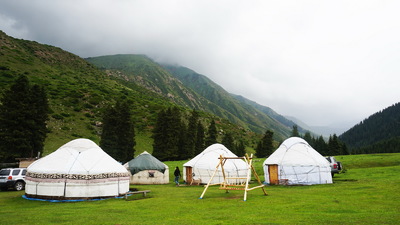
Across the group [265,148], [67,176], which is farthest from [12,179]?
[265,148]

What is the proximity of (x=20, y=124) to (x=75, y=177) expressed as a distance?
20.7 m

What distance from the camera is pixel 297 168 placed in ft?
72.5

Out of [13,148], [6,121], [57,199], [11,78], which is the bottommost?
[57,199]

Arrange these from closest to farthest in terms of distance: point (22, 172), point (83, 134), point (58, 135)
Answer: point (22, 172)
point (58, 135)
point (83, 134)

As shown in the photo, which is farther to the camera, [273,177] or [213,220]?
[273,177]

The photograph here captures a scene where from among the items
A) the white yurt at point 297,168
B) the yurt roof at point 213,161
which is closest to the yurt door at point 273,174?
the white yurt at point 297,168

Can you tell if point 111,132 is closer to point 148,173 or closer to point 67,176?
point 148,173

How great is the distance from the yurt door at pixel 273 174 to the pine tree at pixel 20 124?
27264 millimetres

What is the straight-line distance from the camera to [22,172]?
20.6 metres

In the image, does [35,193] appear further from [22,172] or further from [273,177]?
[273,177]

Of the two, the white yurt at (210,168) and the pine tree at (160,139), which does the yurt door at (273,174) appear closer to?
the white yurt at (210,168)

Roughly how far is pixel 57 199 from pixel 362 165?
35.4 meters

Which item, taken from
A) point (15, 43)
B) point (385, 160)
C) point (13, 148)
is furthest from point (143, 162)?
point (15, 43)

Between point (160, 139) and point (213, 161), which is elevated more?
point (160, 139)
